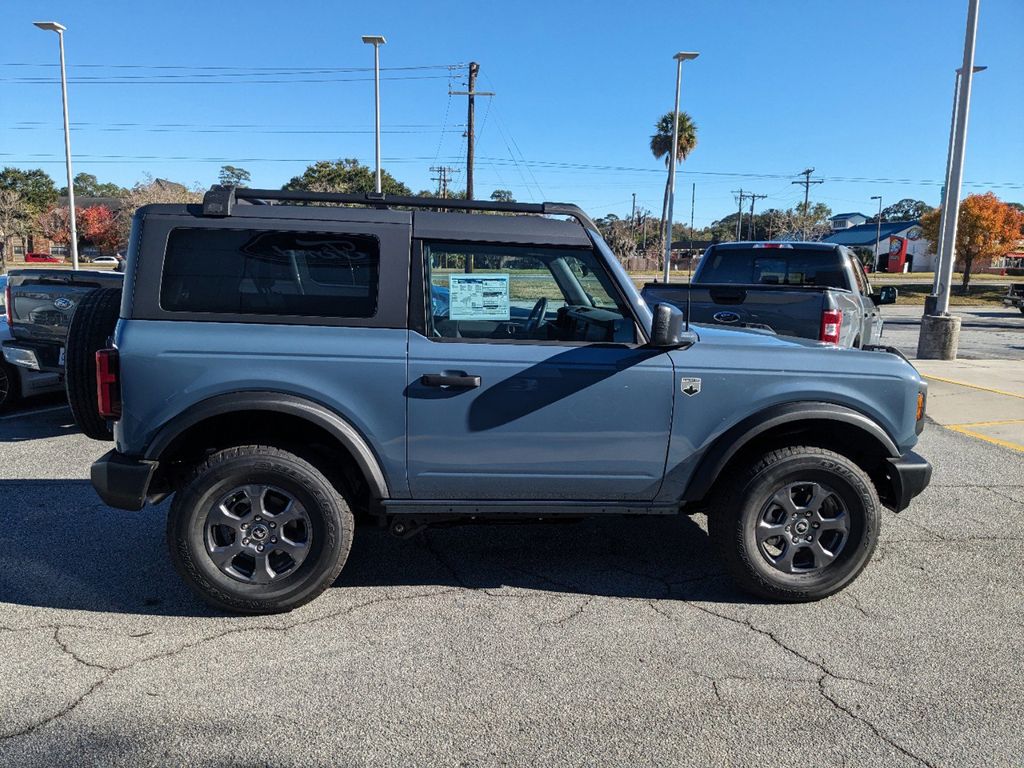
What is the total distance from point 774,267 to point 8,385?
8316 mm

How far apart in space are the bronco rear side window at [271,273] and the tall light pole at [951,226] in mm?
12715

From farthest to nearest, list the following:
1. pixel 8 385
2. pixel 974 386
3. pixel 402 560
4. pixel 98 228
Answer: pixel 98 228 → pixel 974 386 → pixel 8 385 → pixel 402 560

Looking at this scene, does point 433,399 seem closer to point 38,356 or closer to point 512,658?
point 512,658

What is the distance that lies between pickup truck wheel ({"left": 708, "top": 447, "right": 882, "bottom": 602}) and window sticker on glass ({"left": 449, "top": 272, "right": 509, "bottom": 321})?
4.84ft

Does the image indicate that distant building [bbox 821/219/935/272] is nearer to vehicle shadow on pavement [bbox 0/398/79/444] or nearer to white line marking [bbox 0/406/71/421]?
white line marking [bbox 0/406/71/421]

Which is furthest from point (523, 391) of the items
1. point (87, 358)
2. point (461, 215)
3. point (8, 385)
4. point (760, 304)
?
point (8, 385)

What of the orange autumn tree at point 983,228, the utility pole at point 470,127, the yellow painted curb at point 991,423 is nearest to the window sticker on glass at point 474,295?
the yellow painted curb at point 991,423

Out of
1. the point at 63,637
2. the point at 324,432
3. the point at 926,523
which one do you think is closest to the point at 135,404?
the point at 324,432

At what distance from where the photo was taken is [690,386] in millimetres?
3732

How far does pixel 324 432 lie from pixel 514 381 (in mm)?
936

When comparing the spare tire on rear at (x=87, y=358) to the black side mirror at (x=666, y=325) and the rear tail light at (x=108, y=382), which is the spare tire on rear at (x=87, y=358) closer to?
the rear tail light at (x=108, y=382)

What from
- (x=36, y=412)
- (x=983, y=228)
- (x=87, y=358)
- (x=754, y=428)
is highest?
(x=983, y=228)

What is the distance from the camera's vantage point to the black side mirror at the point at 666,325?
3.56 metres

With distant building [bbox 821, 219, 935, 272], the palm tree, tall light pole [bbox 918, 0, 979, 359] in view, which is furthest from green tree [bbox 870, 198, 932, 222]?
tall light pole [bbox 918, 0, 979, 359]
